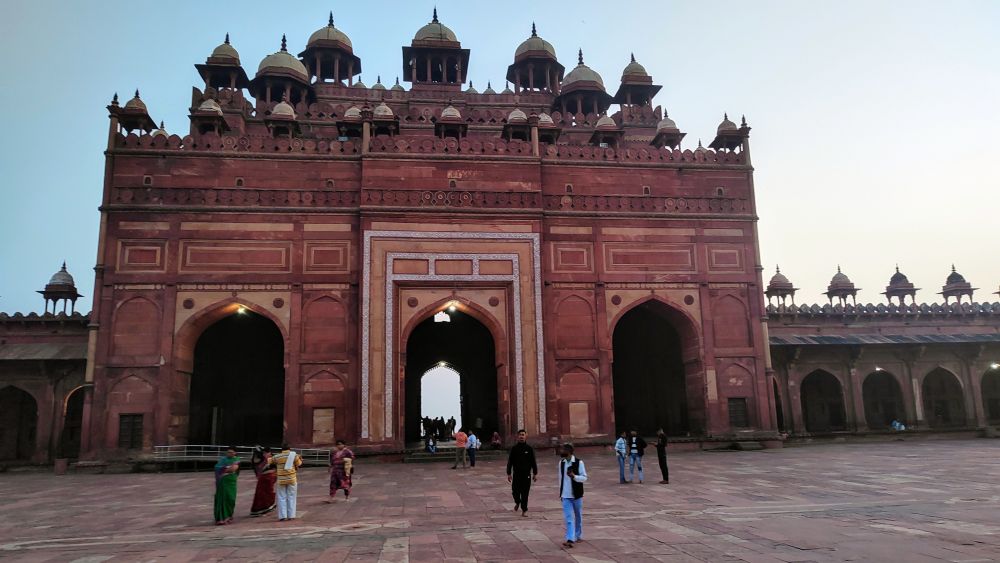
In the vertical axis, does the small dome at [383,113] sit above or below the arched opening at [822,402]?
above

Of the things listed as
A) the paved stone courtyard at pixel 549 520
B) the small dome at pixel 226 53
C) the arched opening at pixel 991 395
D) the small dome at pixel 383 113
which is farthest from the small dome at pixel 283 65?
the arched opening at pixel 991 395

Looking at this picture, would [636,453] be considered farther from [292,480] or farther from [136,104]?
[136,104]

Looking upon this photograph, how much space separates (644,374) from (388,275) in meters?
11.9

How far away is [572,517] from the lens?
741 centimetres

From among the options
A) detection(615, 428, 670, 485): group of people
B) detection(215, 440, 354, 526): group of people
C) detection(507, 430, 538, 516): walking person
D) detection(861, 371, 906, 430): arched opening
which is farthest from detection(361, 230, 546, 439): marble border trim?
detection(861, 371, 906, 430): arched opening

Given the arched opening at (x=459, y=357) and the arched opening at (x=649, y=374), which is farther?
the arched opening at (x=459, y=357)

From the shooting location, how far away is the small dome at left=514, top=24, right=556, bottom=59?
104 feet

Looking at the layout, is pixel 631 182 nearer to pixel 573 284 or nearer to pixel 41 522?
pixel 573 284

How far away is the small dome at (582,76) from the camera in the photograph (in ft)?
96.5

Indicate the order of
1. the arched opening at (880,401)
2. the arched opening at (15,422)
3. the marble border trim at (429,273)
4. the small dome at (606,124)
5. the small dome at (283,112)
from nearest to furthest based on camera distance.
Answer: the marble border trim at (429,273) → the small dome at (283,112) → the arched opening at (15,422) → the small dome at (606,124) → the arched opening at (880,401)

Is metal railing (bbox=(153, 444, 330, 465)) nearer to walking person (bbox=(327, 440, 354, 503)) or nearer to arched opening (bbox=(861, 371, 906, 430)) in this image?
walking person (bbox=(327, 440, 354, 503))

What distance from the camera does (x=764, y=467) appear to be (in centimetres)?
1554

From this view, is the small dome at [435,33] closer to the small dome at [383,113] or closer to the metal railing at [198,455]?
the small dome at [383,113]

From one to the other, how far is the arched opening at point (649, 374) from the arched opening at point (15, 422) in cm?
2203
